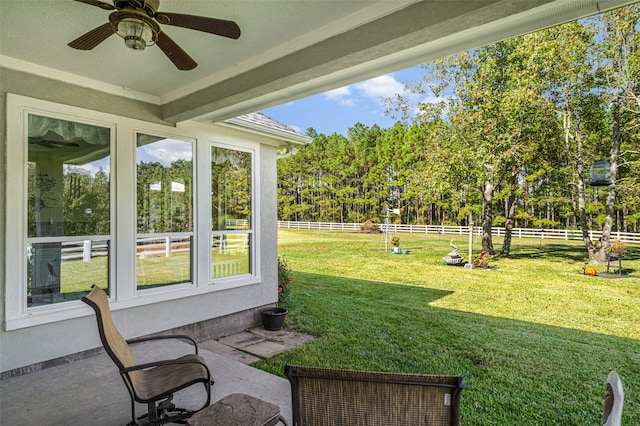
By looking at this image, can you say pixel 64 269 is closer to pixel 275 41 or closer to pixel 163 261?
pixel 163 261

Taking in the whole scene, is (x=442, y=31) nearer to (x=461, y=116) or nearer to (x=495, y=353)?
(x=495, y=353)

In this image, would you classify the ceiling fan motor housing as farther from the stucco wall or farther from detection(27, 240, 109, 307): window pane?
detection(27, 240, 109, 307): window pane

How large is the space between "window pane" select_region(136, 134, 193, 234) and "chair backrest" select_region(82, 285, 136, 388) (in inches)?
75.4

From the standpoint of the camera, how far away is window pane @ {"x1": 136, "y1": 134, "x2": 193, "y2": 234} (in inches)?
169

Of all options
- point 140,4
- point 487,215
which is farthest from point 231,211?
point 487,215

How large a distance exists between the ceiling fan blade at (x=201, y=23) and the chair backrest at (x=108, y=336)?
5.60 ft

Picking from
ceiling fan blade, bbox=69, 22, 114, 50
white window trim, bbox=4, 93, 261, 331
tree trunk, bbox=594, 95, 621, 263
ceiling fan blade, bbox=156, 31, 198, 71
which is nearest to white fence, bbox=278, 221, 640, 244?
tree trunk, bbox=594, 95, 621, 263

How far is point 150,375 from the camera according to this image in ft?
8.58

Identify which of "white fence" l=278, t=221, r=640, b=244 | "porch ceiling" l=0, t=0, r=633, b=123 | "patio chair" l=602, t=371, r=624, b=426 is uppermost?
"porch ceiling" l=0, t=0, r=633, b=123

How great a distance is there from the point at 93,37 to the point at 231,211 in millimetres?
3165

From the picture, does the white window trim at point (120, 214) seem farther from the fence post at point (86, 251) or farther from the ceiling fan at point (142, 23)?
the ceiling fan at point (142, 23)

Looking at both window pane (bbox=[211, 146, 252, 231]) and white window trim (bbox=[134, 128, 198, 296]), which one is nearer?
white window trim (bbox=[134, 128, 198, 296])

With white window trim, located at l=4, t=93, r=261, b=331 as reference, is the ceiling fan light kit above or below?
above

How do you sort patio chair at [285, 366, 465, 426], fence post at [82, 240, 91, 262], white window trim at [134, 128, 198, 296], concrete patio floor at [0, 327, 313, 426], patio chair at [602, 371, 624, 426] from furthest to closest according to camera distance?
white window trim at [134, 128, 198, 296] → fence post at [82, 240, 91, 262] → concrete patio floor at [0, 327, 313, 426] → patio chair at [285, 366, 465, 426] → patio chair at [602, 371, 624, 426]
